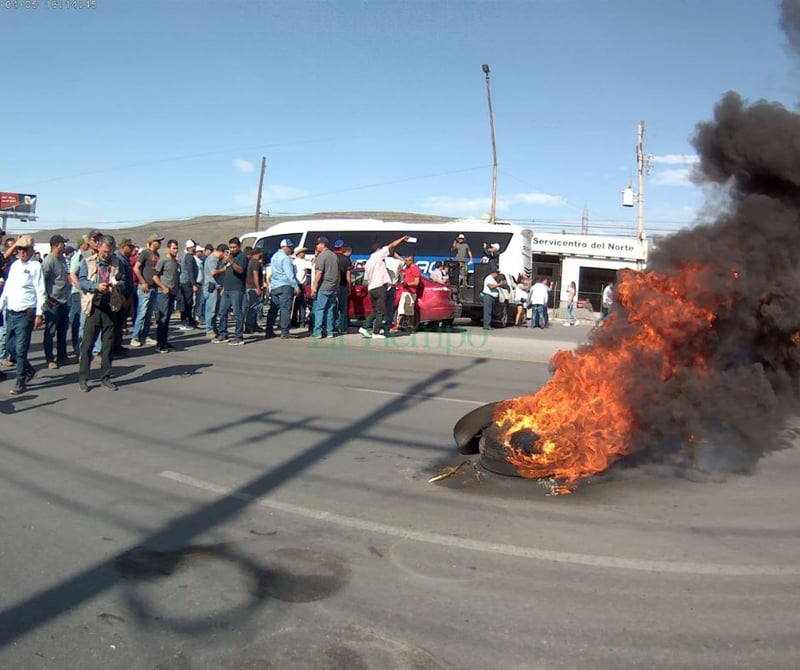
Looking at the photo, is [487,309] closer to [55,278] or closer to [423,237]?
[423,237]

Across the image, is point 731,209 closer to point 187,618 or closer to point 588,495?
point 588,495

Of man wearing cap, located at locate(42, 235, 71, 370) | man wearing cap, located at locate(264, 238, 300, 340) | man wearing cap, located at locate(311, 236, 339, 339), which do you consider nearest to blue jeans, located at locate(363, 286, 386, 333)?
man wearing cap, located at locate(311, 236, 339, 339)

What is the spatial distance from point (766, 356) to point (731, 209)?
51.3 inches

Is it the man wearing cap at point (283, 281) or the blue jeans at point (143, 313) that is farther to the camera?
the man wearing cap at point (283, 281)

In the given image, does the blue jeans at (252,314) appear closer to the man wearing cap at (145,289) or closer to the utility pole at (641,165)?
the man wearing cap at (145,289)

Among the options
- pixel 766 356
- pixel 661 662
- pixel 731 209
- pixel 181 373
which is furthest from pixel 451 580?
pixel 181 373

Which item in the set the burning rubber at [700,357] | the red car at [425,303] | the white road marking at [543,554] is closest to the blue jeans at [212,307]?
the red car at [425,303]

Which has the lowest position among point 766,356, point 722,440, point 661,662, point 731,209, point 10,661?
point 10,661

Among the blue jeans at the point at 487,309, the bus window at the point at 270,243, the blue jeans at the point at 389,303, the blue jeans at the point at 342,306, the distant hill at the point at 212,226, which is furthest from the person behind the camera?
the distant hill at the point at 212,226

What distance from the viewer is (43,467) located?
564 centimetres

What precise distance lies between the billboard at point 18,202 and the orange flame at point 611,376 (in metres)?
75.9

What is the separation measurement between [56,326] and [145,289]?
1.93m

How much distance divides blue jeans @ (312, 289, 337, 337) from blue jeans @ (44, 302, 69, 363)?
15.9 ft

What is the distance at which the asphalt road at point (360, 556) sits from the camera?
3002 mm
